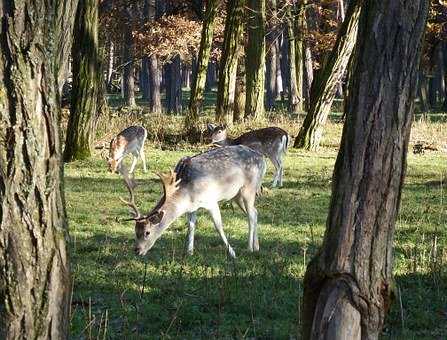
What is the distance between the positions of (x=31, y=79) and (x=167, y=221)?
20.1ft

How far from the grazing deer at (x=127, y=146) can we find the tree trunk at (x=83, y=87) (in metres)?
1.43

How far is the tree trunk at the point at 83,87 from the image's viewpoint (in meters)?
19.8

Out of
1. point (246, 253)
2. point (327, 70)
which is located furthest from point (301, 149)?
point (246, 253)

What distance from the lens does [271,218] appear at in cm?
1296

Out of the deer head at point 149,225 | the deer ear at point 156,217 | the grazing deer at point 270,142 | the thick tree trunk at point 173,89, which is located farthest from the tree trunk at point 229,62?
the thick tree trunk at point 173,89

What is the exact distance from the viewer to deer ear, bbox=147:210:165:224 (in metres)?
9.89

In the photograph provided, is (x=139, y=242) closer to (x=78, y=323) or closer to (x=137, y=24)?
(x=78, y=323)

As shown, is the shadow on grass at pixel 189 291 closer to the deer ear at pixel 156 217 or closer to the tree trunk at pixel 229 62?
the deer ear at pixel 156 217

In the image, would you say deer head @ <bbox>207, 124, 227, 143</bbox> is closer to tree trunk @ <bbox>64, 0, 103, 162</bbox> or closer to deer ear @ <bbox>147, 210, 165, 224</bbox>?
tree trunk @ <bbox>64, 0, 103, 162</bbox>

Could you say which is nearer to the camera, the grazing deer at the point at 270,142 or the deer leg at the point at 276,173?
the deer leg at the point at 276,173

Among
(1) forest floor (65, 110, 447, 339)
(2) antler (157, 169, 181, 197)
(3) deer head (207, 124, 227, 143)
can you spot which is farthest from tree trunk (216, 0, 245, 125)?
(2) antler (157, 169, 181, 197)

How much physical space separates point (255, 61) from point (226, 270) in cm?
1908

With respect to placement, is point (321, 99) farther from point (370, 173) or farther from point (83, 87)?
point (370, 173)

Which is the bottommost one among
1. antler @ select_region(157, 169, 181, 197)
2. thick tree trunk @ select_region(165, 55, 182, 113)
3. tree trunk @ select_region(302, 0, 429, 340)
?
thick tree trunk @ select_region(165, 55, 182, 113)
